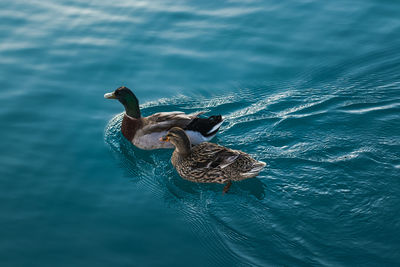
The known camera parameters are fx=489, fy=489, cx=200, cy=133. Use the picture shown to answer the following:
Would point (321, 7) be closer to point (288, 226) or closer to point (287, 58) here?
point (287, 58)

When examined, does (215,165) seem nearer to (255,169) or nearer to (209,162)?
(209,162)

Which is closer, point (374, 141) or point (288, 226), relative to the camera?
point (288, 226)

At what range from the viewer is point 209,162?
6.96 m

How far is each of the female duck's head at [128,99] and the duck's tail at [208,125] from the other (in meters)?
0.96

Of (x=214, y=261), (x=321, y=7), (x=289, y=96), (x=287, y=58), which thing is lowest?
(x=214, y=261)

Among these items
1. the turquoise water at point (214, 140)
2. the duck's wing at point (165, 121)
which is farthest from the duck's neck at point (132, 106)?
the turquoise water at point (214, 140)

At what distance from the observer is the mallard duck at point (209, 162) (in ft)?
22.1

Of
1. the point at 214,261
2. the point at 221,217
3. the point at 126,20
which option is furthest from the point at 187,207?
the point at 126,20

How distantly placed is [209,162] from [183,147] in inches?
19.2

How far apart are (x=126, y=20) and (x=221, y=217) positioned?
6.50 metres

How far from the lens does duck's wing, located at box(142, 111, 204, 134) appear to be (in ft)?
25.5

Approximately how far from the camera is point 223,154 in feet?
22.7

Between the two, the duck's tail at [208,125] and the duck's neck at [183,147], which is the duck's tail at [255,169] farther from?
the duck's tail at [208,125]

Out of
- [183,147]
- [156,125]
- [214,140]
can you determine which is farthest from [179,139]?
[214,140]
